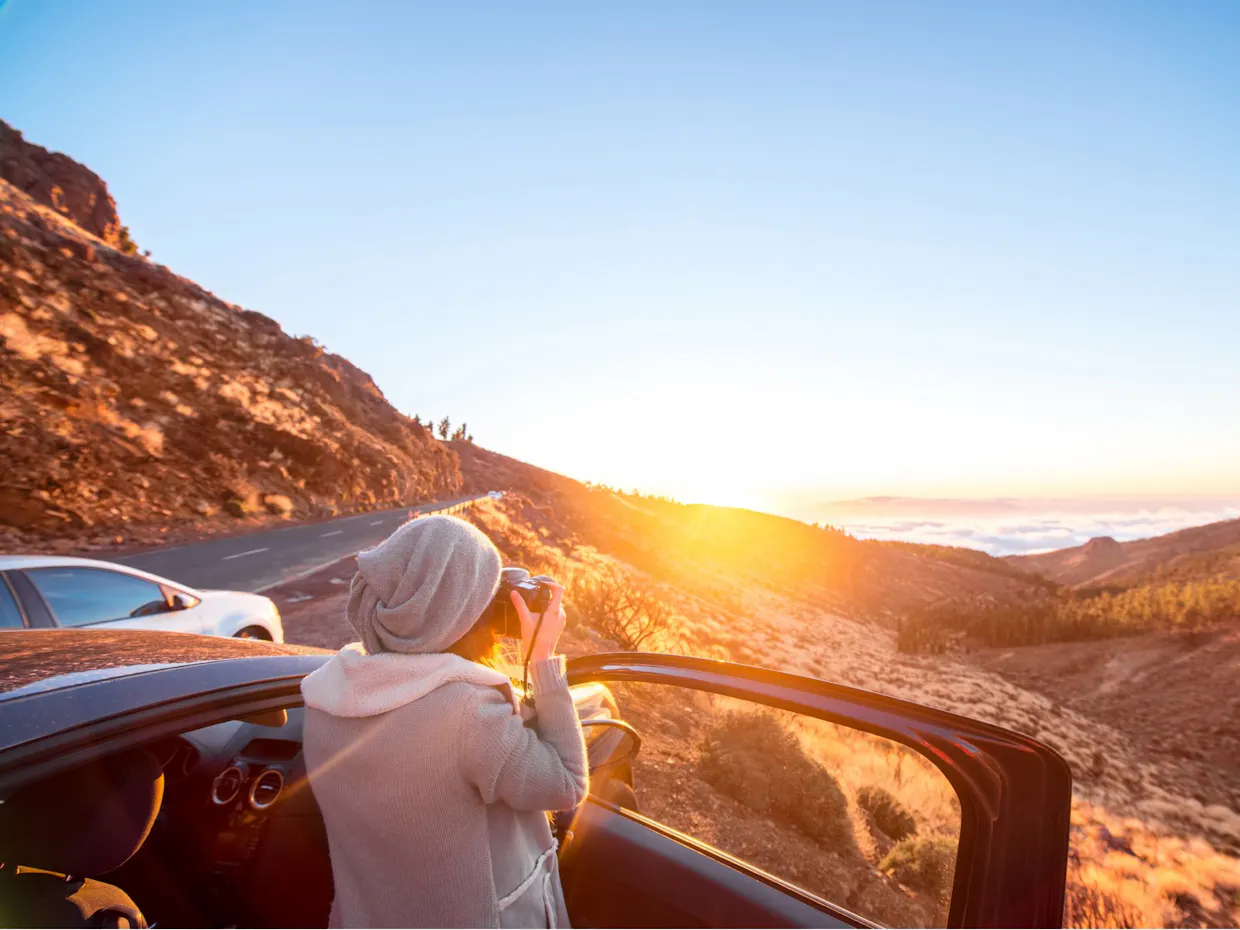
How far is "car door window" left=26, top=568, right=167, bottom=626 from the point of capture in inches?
191

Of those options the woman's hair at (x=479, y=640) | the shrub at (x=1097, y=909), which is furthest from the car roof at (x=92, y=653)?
the shrub at (x=1097, y=909)

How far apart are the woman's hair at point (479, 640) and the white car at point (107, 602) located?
390 centimetres

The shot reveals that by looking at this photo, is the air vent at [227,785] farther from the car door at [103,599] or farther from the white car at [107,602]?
the car door at [103,599]

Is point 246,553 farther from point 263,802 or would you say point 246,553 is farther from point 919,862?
point 919,862

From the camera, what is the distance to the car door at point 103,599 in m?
4.78

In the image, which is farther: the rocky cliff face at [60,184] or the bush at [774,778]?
the rocky cliff face at [60,184]

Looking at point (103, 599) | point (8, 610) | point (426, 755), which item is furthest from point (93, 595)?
point (426, 755)

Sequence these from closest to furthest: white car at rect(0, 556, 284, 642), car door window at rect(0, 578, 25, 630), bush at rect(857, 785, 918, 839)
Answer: car door window at rect(0, 578, 25, 630) → white car at rect(0, 556, 284, 642) → bush at rect(857, 785, 918, 839)

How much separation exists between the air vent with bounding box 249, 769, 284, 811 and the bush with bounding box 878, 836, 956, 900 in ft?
12.0

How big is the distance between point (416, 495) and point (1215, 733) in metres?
37.6

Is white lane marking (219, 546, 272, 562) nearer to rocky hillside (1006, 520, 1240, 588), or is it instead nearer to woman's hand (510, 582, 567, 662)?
woman's hand (510, 582, 567, 662)

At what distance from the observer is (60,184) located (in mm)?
39906

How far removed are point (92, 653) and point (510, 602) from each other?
1138 millimetres

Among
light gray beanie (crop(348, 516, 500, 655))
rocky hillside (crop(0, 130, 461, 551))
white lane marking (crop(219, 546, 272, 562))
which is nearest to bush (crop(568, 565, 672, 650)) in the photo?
light gray beanie (crop(348, 516, 500, 655))
